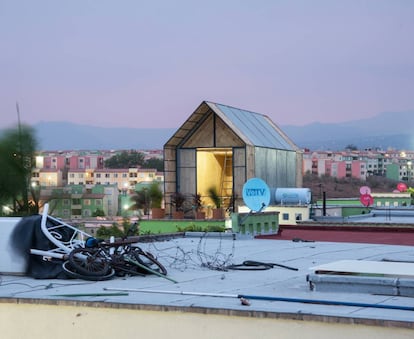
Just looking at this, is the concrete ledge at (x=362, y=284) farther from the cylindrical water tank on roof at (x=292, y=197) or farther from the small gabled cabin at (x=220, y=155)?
the cylindrical water tank on roof at (x=292, y=197)

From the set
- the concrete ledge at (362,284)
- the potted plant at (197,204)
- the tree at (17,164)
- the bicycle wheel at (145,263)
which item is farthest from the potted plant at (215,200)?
the concrete ledge at (362,284)

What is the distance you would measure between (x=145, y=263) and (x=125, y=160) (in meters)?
98.9

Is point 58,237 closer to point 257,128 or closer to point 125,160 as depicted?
point 257,128

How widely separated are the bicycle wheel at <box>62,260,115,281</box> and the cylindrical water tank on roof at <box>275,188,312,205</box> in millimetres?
24720

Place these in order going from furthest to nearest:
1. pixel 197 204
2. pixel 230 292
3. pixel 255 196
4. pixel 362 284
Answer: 1. pixel 197 204
2. pixel 255 196
3. pixel 230 292
4. pixel 362 284

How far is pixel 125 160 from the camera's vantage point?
355 feet

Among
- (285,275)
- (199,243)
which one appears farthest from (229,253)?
(285,275)

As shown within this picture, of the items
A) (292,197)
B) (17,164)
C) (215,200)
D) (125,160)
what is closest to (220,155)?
(215,200)

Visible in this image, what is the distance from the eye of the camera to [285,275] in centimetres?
952

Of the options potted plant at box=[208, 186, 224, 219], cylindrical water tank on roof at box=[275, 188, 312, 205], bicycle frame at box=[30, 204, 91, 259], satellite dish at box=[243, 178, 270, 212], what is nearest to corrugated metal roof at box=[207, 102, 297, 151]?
cylindrical water tank on roof at box=[275, 188, 312, 205]

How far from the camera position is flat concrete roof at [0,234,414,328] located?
6672mm

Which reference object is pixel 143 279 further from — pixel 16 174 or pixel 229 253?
pixel 16 174

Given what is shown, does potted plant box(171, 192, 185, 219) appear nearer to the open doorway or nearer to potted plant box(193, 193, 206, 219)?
potted plant box(193, 193, 206, 219)

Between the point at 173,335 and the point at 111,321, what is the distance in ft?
1.98
